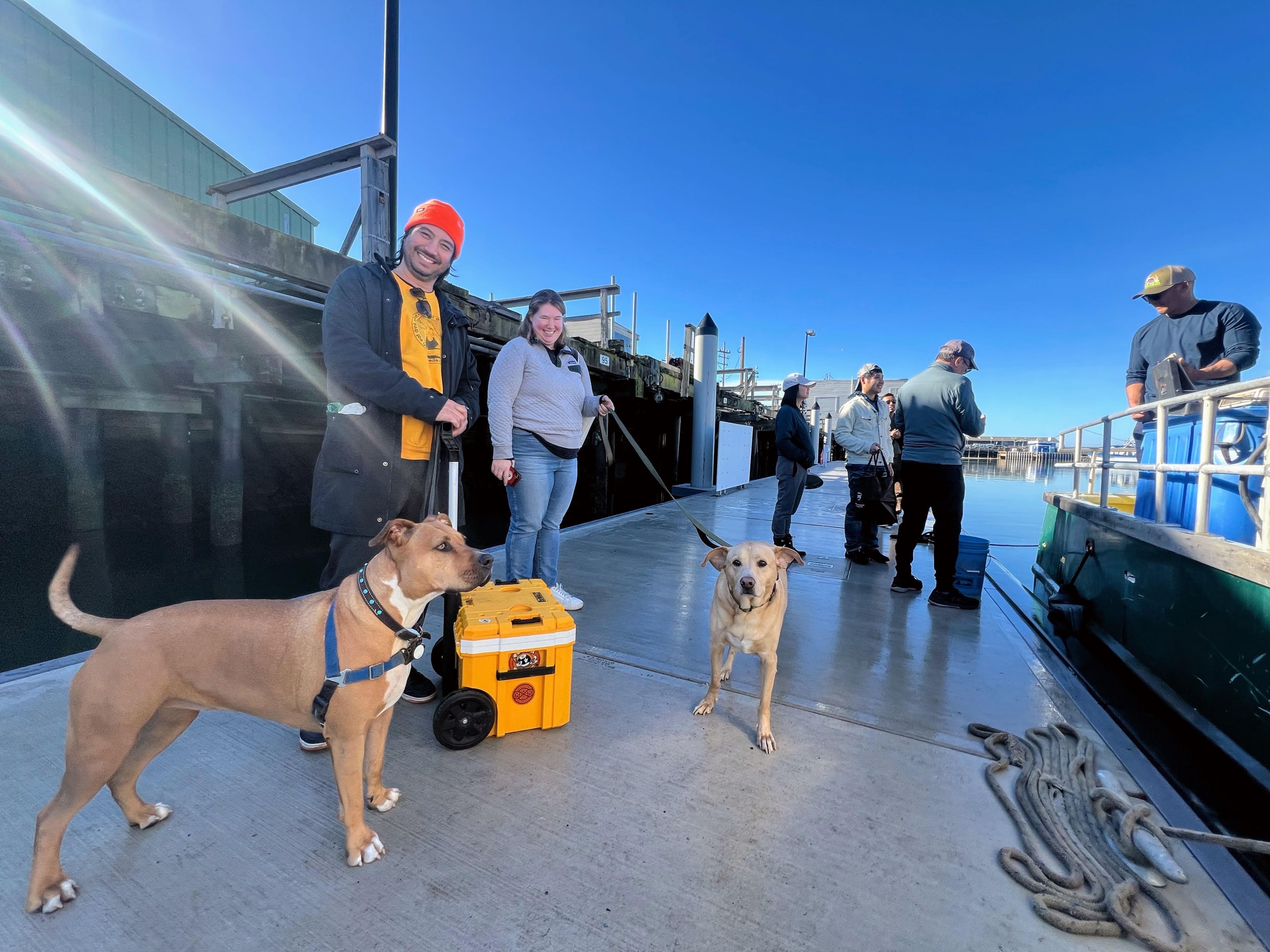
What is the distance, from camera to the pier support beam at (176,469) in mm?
11250

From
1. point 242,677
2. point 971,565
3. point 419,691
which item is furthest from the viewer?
point 971,565

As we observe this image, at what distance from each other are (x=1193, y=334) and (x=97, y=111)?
19.7 metres

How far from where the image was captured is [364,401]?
6.61 feet

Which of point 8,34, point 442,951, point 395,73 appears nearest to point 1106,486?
point 442,951

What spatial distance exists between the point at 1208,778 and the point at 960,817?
175 cm

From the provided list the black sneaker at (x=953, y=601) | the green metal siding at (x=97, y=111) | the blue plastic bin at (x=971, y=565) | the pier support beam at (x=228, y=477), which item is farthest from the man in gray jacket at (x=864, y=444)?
the pier support beam at (x=228, y=477)

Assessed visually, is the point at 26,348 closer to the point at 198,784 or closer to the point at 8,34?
the point at 8,34

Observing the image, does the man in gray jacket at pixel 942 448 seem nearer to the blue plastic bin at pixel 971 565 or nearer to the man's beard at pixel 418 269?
the blue plastic bin at pixel 971 565

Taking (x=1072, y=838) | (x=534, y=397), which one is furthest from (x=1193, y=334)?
(x=534, y=397)

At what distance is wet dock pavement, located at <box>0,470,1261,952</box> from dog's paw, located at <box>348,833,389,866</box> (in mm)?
32

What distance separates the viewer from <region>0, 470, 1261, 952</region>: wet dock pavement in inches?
47.6

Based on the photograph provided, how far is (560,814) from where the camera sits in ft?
5.21

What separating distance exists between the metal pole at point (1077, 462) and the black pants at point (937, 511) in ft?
6.77

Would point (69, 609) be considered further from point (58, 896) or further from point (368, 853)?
point (368, 853)
